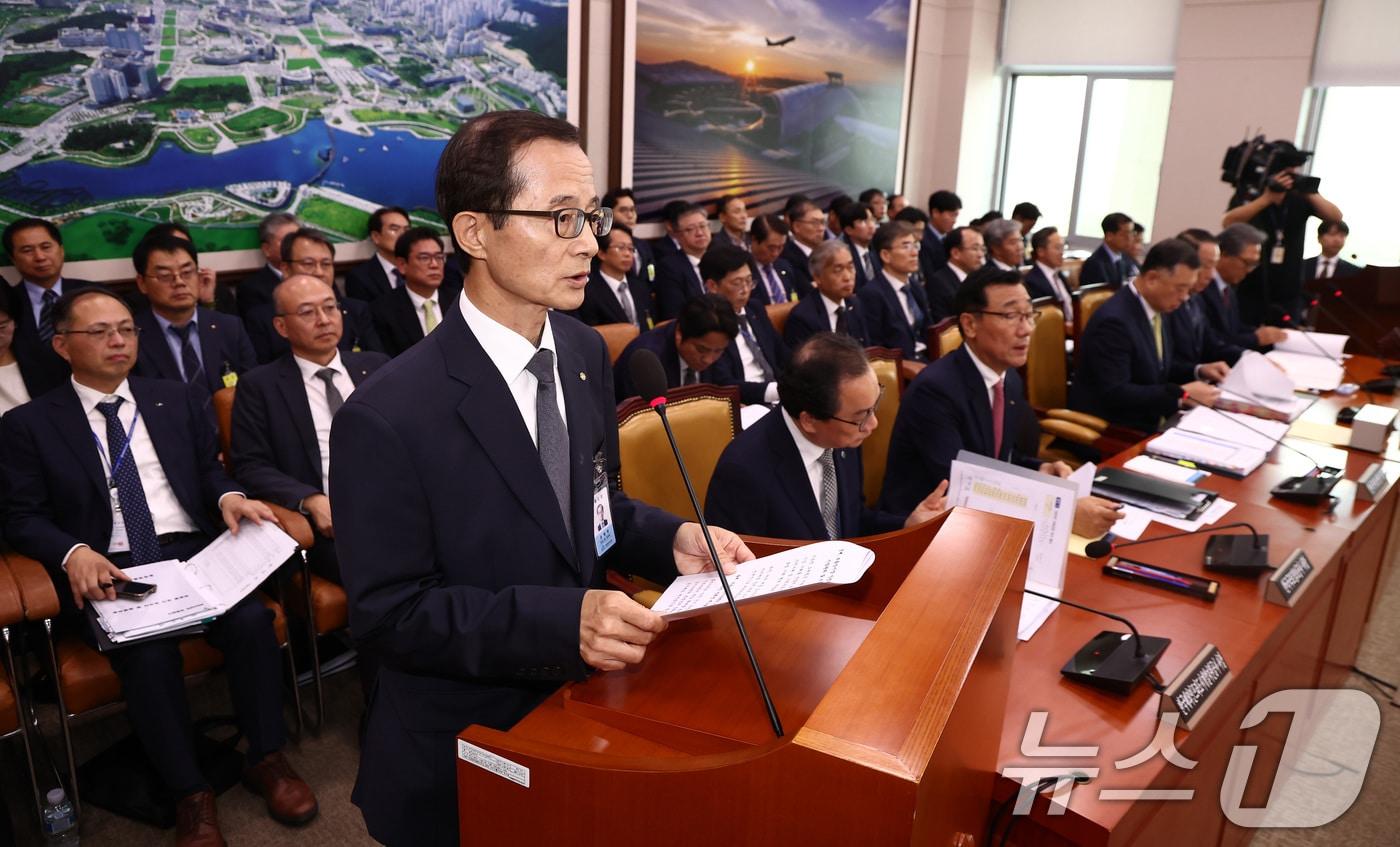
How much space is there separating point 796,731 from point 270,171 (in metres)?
4.81

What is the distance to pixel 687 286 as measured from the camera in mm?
6027

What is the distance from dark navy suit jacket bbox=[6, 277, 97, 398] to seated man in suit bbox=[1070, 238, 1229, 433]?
13.7 feet

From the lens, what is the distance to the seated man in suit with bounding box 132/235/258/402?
3879mm

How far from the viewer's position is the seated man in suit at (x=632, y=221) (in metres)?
6.05

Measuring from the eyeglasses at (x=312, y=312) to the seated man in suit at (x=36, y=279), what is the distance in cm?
139

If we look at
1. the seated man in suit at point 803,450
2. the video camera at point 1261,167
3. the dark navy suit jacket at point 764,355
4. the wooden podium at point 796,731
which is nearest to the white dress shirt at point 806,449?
the seated man in suit at point 803,450

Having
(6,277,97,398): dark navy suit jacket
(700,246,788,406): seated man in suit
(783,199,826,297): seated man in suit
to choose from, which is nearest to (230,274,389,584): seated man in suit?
(6,277,97,398): dark navy suit jacket

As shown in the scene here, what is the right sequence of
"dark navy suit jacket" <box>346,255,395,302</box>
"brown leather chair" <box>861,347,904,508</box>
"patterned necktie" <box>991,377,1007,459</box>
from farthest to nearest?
"dark navy suit jacket" <box>346,255,395,302</box>, "brown leather chair" <box>861,347,904,508</box>, "patterned necktie" <box>991,377,1007,459</box>

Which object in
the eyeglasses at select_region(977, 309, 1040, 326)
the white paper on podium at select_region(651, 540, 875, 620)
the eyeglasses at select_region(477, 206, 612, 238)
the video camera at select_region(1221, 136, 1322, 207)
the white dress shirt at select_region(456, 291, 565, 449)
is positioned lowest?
the white paper on podium at select_region(651, 540, 875, 620)

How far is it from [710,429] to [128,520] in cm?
166

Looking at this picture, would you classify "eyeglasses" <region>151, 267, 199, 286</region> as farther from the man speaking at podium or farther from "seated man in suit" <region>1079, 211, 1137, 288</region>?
"seated man in suit" <region>1079, 211, 1137, 288</region>

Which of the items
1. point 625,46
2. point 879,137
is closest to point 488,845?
point 625,46

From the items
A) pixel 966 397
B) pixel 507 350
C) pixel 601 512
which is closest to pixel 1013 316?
pixel 966 397

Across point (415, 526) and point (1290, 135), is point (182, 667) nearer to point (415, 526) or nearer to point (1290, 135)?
point (415, 526)
